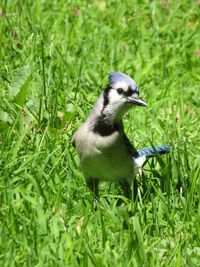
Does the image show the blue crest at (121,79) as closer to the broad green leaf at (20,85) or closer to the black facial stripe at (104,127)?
the black facial stripe at (104,127)

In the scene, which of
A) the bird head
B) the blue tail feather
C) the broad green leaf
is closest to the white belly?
the bird head

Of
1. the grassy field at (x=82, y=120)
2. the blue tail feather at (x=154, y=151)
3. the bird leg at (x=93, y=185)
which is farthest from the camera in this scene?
the blue tail feather at (x=154, y=151)

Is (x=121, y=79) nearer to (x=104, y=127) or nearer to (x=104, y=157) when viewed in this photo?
(x=104, y=127)

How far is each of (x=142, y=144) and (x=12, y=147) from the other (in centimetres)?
93

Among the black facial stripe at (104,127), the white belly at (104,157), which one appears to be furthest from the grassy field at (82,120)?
the black facial stripe at (104,127)

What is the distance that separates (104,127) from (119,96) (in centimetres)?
18

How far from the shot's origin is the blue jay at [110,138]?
193 inches

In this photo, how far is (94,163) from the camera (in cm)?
Result: 494

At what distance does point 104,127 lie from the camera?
4.94 m

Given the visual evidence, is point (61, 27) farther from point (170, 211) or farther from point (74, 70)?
point (170, 211)

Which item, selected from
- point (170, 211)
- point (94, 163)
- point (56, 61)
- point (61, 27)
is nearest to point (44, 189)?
point (94, 163)

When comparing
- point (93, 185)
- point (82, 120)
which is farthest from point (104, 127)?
point (82, 120)

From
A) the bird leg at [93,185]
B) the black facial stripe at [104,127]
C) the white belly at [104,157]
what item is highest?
the black facial stripe at [104,127]

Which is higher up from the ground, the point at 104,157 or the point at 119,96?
the point at 119,96
